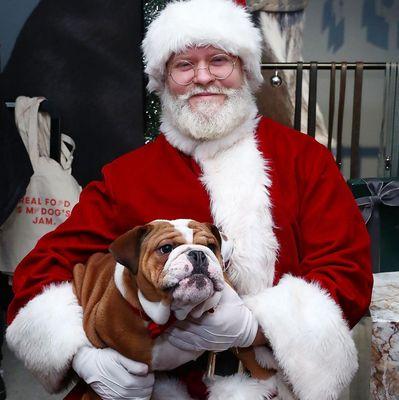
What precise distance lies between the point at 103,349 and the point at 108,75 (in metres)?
1.85

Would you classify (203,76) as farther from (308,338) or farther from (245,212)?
(308,338)

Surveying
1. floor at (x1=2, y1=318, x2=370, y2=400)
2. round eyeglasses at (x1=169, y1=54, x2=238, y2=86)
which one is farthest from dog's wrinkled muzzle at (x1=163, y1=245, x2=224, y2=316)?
floor at (x1=2, y1=318, x2=370, y2=400)

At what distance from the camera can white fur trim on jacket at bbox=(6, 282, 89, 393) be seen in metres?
1.50

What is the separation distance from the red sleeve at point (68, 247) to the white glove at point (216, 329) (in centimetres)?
44

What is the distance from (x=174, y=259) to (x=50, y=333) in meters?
0.51

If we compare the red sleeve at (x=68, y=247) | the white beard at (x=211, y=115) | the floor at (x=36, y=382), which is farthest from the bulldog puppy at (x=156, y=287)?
the floor at (x=36, y=382)

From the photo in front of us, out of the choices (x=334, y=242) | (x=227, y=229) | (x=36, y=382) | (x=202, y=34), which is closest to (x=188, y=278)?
(x=227, y=229)

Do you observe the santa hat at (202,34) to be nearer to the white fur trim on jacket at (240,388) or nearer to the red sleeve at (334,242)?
the red sleeve at (334,242)

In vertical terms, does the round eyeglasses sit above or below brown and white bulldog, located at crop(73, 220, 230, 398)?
above

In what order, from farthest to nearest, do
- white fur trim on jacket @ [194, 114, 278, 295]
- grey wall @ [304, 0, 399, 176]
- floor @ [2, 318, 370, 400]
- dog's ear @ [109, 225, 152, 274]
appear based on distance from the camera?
1. grey wall @ [304, 0, 399, 176]
2. floor @ [2, 318, 370, 400]
3. white fur trim on jacket @ [194, 114, 278, 295]
4. dog's ear @ [109, 225, 152, 274]

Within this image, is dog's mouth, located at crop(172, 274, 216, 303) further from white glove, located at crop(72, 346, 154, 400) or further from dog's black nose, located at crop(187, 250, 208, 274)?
white glove, located at crop(72, 346, 154, 400)

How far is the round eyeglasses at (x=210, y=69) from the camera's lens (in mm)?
1679

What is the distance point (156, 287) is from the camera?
125cm

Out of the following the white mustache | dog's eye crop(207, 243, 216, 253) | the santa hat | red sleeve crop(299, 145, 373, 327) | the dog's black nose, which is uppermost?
the santa hat
